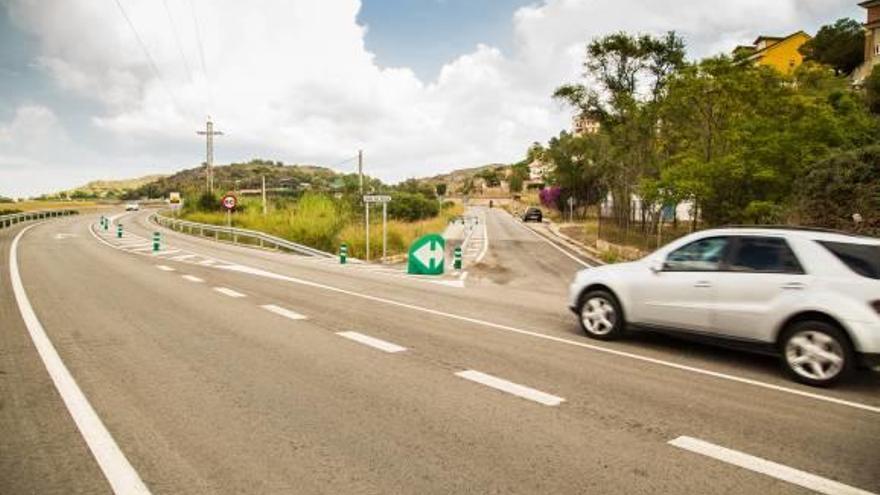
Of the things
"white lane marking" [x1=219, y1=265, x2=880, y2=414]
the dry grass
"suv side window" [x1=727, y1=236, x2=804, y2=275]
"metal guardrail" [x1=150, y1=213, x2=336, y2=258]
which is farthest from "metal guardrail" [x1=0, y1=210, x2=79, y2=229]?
"suv side window" [x1=727, y1=236, x2=804, y2=275]

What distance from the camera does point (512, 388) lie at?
19.2 ft

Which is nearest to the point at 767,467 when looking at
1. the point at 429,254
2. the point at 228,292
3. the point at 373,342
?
the point at 373,342

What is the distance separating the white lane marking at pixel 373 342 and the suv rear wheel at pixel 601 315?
2745mm

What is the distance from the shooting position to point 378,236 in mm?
30531

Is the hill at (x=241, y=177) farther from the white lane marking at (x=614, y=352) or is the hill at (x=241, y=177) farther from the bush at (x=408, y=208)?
the white lane marking at (x=614, y=352)

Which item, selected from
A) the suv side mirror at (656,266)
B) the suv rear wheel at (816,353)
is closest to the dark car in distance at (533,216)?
the suv side mirror at (656,266)

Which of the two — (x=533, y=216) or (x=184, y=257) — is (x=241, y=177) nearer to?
(x=533, y=216)

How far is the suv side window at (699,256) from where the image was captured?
288 inches

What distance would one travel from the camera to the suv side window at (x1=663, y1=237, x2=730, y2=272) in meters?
7.32

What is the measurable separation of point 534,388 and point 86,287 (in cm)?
1121

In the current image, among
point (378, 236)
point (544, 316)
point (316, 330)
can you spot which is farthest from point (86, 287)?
point (378, 236)

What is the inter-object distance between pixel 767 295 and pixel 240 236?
112 ft

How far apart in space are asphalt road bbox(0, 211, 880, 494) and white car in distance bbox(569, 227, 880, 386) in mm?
373

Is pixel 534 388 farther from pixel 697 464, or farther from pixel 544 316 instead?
pixel 544 316
